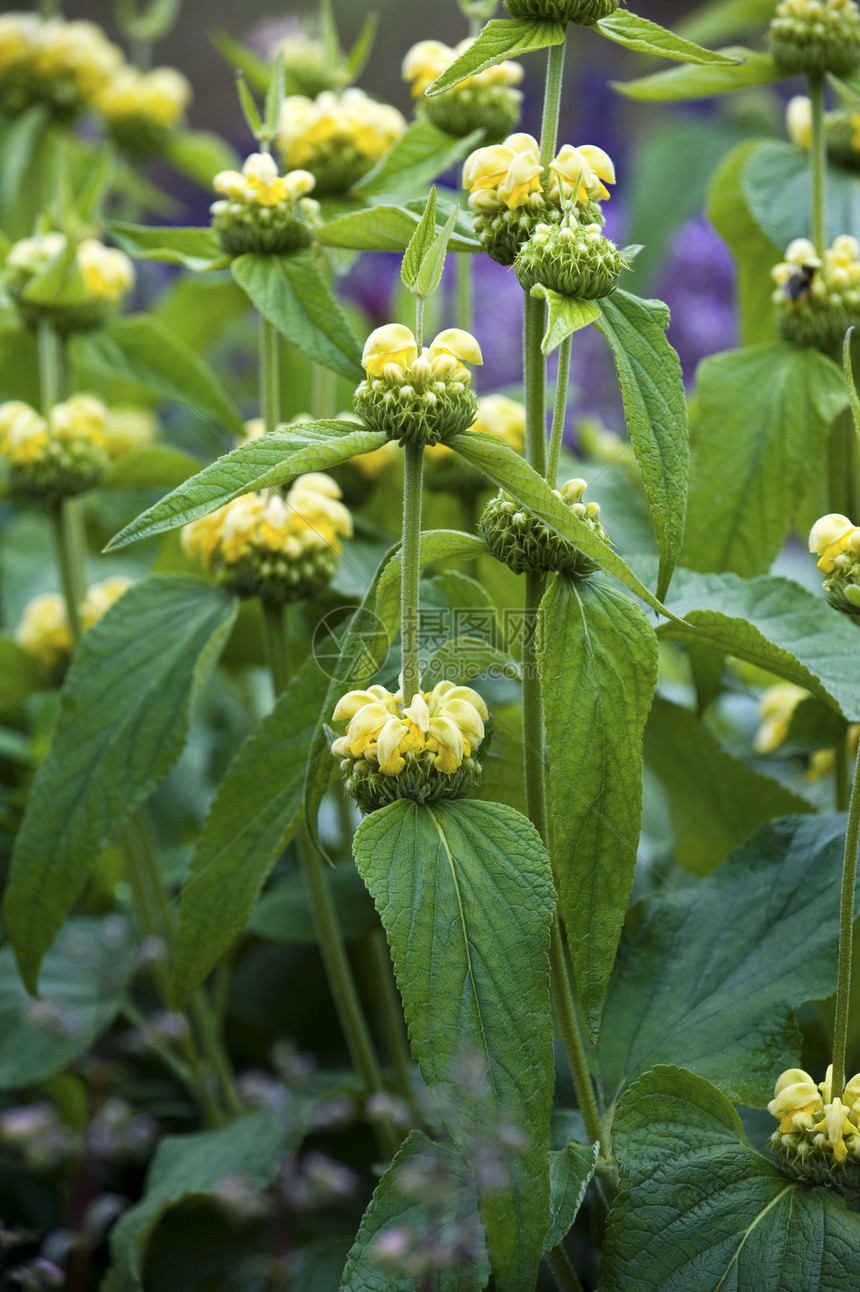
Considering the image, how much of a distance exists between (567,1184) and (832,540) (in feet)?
0.84

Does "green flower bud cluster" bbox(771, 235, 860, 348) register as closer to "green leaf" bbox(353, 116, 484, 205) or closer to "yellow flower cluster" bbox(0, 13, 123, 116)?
"green leaf" bbox(353, 116, 484, 205)

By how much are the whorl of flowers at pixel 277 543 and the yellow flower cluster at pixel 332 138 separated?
19cm

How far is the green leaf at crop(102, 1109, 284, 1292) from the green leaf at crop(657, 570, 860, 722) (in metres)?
0.31

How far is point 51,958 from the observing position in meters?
0.80

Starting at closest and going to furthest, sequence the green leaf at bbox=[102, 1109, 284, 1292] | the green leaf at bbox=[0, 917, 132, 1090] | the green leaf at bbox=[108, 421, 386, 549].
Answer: the green leaf at bbox=[108, 421, 386, 549], the green leaf at bbox=[102, 1109, 284, 1292], the green leaf at bbox=[0, 917, 132, 1090]

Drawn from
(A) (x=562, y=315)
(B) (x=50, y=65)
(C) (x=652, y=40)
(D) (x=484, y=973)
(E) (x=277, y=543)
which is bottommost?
(D) (x=484, y=973)

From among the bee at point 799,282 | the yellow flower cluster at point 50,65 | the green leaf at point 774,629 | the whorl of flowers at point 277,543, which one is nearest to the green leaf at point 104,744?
the whorl of flowers at point 277,543

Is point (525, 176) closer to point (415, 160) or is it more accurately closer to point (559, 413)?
point (559, 413)

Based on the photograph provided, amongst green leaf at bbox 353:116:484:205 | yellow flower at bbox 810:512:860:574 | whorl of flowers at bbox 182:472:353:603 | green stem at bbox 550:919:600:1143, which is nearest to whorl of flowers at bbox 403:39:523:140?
green leaf at bbox 353:116:484:205

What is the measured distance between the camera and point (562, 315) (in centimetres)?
39

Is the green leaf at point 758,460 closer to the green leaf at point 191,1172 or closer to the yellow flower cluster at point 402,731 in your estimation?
the yellow flower cluster at point 402,731

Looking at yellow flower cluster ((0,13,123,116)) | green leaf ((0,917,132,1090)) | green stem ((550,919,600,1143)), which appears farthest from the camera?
yellow flower cluster ((0,13,123,116))

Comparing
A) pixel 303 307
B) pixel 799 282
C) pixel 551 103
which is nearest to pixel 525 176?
pixel 551 103

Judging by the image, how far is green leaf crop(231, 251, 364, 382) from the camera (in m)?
0.52
